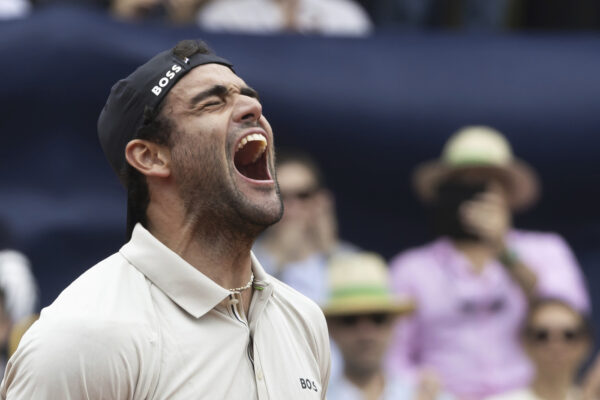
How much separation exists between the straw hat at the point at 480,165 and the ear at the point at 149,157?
3.58 metres

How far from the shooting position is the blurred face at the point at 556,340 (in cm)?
559

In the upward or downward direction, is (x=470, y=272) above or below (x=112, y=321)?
below

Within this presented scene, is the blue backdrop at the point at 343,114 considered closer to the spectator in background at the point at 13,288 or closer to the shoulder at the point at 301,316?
the spectator in background at the point at 13,288

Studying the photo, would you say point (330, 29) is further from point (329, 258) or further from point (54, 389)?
point (54, 389)

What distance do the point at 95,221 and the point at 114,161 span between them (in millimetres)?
3187

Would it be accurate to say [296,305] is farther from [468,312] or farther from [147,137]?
[468,312]

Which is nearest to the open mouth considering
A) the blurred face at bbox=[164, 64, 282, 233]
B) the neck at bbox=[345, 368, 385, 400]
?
the blurred face at bbox=[164, 64, 282, 233]

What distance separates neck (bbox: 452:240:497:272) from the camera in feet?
18.9

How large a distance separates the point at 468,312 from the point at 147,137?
3417 millimetres

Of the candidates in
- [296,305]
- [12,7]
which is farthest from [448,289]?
[296,305]

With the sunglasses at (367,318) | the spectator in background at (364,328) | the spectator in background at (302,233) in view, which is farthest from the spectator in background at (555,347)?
the spectator in background at (302,233)

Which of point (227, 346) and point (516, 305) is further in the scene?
point (516, 305)

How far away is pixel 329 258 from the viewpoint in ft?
18.6

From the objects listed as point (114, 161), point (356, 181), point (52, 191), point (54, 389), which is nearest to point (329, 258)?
point (356, 181)
